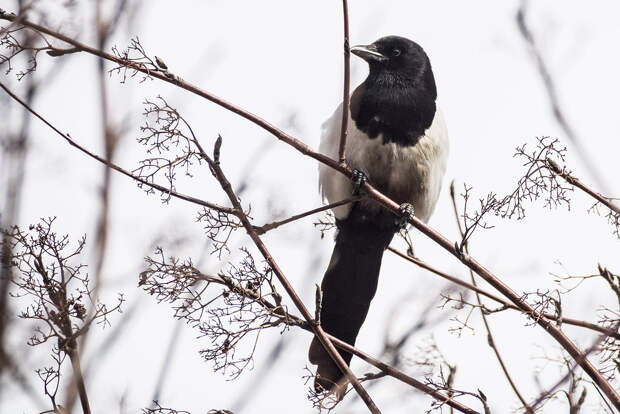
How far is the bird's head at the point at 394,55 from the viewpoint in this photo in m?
4.70

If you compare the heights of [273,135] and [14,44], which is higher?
[14,44]

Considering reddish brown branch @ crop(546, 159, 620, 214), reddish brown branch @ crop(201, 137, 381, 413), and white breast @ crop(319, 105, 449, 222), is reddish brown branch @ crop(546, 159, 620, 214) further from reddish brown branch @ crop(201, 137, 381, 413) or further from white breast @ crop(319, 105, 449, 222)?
white breast @ crop(319, 105, 449, 222)

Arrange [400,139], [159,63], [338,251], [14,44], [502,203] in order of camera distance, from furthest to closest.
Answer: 1. [338,251]
2. [400,139]
3. [502,203]
4. [159,63]
5. [14,44]

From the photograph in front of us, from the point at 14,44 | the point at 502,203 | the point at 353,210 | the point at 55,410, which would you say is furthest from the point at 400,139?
the point at 55,410

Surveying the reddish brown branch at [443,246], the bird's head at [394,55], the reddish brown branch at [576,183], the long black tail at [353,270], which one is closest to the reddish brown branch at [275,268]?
the reddish brown branch at [443,246]

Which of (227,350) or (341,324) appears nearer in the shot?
(227,350)

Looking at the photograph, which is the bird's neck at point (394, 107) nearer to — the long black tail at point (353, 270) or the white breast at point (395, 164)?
the white breast at point (395, 164)

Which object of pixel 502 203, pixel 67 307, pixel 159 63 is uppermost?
pixel 159 63

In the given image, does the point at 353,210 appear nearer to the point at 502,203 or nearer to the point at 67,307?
the point at 502,203

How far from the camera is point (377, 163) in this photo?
4.23 m

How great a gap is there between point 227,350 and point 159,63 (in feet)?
2.94

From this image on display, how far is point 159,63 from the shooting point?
8.20 feet

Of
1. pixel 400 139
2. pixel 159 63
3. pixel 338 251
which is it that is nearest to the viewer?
pixel 159 63

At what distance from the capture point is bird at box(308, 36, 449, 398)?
427cm
